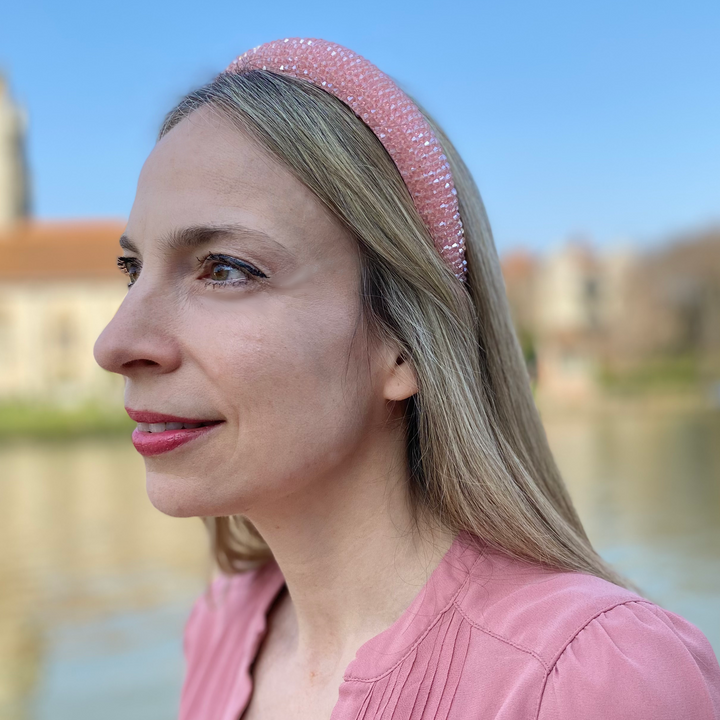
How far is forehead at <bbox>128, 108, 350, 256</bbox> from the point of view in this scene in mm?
1461

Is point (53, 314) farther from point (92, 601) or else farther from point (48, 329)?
point (92, 601)

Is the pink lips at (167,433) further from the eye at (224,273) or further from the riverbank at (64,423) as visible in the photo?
the riverbank at (64,423)

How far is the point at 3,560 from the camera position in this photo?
33.7 feet

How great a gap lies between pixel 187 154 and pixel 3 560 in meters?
9.95

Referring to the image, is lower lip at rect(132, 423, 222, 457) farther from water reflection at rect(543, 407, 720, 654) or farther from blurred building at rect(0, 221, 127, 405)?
blurred building at rect(0, 221, 127, 405)

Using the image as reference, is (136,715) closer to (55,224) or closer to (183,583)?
(183,583)

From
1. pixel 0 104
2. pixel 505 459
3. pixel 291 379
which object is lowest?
pixel 505 459

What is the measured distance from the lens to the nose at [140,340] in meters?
1.43

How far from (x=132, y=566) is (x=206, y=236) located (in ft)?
28.7

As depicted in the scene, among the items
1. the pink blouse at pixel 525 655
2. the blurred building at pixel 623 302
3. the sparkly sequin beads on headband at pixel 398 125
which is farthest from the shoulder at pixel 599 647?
the blurred building at pixel 623 302

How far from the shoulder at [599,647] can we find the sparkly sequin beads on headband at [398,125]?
593 mm

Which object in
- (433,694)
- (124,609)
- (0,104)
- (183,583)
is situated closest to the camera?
(433,694)

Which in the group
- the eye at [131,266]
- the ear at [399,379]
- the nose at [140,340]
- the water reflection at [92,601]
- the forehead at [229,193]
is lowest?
the water reflection at [92,601]

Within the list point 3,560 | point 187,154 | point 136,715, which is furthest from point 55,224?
point 187,154
